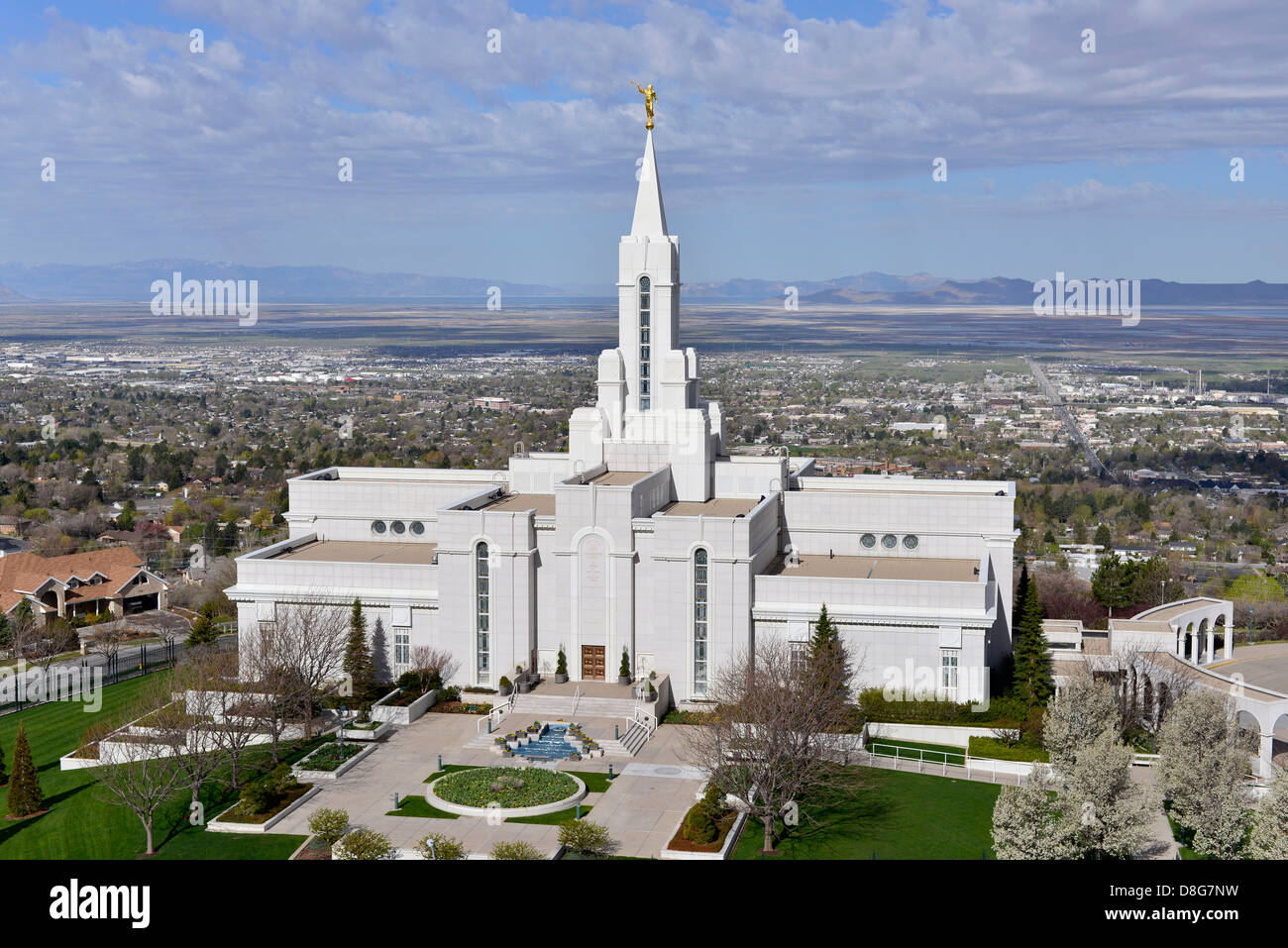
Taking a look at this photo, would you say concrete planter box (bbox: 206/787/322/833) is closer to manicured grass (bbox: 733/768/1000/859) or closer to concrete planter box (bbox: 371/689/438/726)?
concrete planter box (bbox: 371/689/438/726)

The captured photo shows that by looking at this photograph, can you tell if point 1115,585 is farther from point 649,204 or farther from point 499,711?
point 499,711

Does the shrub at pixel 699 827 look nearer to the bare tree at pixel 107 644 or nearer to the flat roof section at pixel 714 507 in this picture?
the flat roof section at pixel 714 507

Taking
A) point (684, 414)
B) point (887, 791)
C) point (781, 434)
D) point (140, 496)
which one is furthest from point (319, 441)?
point (887, 791)

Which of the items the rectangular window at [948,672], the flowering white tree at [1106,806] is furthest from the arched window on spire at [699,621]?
the flowering white tree at [1106,806]

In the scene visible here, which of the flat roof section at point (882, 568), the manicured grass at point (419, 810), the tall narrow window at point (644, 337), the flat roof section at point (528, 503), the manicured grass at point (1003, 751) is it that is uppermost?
the tall narrow window at point (644, 337)

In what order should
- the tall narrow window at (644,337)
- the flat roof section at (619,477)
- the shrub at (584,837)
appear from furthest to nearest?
the tall narrow window at (644,337), the flat roof section at (619,477), the shrub at (584,837)

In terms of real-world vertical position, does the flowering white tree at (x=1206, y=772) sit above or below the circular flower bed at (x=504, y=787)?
above

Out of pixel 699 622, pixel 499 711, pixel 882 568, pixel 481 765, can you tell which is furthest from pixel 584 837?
pixel 882 568
